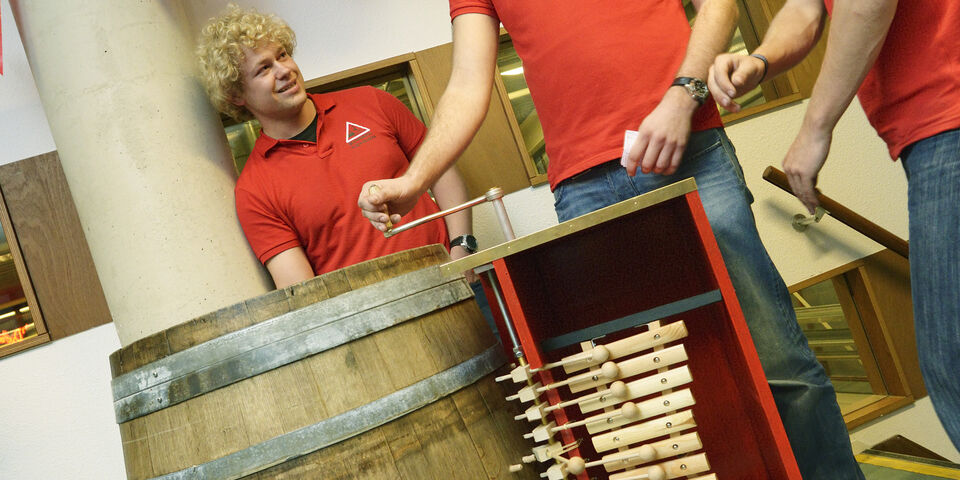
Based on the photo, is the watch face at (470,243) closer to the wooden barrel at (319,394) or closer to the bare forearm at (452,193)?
the bare forearm at (452,193)

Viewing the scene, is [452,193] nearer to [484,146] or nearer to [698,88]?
[484,146]

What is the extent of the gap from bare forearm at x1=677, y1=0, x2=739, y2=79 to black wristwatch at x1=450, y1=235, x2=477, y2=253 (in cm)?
106

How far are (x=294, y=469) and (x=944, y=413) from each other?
118 cm

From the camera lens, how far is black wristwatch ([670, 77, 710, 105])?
1521 mm

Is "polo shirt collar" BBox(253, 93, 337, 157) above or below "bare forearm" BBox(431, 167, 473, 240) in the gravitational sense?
above

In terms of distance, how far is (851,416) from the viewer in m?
3.54

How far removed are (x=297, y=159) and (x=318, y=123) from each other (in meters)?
0.15

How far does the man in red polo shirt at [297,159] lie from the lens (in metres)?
2.39

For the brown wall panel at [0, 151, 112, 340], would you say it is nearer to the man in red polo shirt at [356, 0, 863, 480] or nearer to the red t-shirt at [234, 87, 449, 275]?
the red t-shirt at [234, 87, 449, 275]

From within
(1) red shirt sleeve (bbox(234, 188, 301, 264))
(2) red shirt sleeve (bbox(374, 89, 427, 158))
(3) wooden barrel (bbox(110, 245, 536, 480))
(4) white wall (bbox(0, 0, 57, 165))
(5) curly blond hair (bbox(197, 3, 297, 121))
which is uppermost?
(4) white wall (bbox(0, 0, 57, 165))

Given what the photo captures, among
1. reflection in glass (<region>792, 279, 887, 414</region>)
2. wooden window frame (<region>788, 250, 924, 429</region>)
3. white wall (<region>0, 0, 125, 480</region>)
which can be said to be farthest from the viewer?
reflection in glass (<region>792, 279, 887, 414</region>)

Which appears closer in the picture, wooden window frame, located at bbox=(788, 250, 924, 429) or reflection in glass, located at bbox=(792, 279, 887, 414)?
wooden window frame, located at bbox=(788, 250, 924, 429)

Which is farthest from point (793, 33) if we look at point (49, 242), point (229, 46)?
point (49, 242)

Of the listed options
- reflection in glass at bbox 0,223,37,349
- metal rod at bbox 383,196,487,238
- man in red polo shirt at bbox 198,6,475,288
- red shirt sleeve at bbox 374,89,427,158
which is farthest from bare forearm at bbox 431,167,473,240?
reflection in glass at bbox 0,223,37,349
